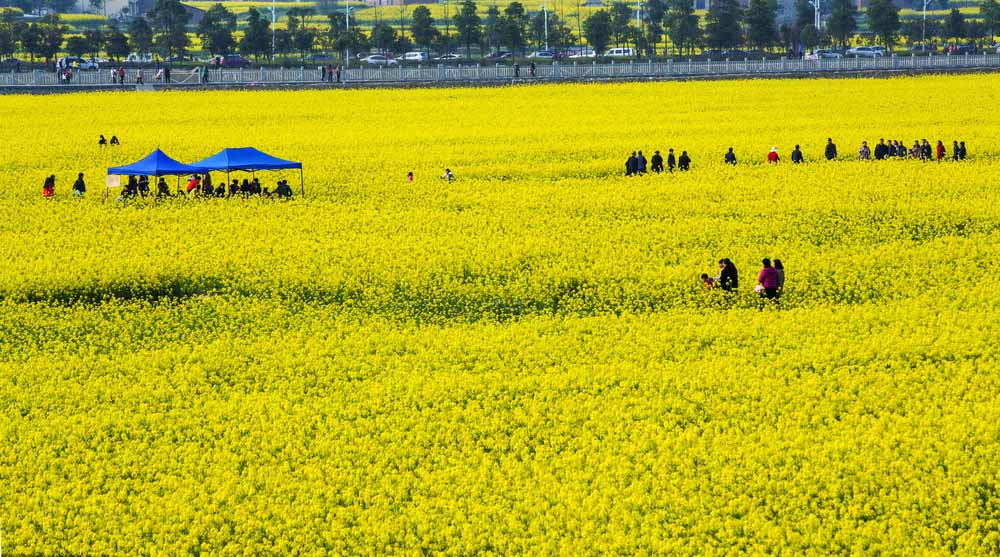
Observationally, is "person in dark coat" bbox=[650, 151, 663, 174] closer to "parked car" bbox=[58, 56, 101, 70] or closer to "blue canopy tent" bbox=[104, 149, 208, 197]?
"blue canopy tent" bbox=[104, 149, 208, 197]

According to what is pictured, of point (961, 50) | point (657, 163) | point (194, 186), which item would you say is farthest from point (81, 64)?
point (657, 163)

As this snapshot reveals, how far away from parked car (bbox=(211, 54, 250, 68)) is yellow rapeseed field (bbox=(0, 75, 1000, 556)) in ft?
167

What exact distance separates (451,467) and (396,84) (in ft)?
199

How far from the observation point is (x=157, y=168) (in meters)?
32.4

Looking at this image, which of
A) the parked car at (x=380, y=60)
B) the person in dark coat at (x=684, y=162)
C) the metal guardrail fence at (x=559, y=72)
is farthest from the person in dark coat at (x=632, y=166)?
the parked car at (x=380, y=60)

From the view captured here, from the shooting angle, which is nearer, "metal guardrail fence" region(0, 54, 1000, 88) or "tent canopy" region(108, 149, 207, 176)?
"tent canopy" region(108, 149, 207, 176)

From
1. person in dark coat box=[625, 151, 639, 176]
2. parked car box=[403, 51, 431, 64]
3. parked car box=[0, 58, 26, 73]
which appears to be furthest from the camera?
parked car box=[403, 51, 431, 64]

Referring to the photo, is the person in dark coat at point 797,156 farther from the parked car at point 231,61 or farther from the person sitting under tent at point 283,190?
the parked car at point 231,61

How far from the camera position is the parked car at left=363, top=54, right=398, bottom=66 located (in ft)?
312

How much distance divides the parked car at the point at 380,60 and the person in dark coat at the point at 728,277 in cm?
7421

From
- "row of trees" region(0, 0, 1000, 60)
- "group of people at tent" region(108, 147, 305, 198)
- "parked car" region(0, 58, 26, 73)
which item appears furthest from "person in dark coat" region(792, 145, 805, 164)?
"parked car" region(0, 58, 26, 73)

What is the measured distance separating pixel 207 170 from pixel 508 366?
16.3 meters

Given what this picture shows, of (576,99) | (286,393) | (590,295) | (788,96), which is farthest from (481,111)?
(286,393)

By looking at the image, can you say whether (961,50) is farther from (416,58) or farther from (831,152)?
(831,152)
